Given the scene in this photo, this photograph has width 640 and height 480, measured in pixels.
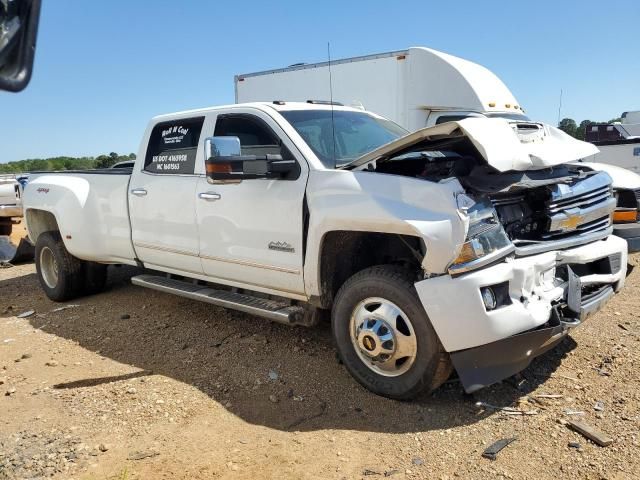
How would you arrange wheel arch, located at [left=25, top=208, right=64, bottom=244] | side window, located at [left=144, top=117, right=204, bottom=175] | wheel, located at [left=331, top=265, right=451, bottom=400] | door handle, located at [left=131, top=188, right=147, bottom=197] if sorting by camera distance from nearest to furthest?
wheel, located at [left=331, top=265, right=451, bottom=400] → side window, located at [left=144, top=117, right=204, bottom=175] → door handle, located at [left=131, top=188, right=147, bottom=197] → wheel arch, located at [left=25, top=208, right=64, bottom=244]

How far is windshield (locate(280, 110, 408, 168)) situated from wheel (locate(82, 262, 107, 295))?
3308 mm

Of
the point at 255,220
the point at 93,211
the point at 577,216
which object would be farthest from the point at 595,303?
the point at 93,211

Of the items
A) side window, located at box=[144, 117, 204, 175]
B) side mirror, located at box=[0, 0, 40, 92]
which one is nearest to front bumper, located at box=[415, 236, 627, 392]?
side mirror, located at box=[0, 0, 40, 92]

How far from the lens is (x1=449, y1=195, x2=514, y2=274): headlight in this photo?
296 centimetres

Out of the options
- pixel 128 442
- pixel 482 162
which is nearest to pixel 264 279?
pixel 128 442

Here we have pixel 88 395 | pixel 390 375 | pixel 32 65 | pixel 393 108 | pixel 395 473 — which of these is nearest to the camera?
pixel 32 65

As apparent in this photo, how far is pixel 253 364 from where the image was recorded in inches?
161

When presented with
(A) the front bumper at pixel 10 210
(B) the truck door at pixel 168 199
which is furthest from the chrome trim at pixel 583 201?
(A) the front bumper at pixel 10 210

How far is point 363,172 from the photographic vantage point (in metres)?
3.38

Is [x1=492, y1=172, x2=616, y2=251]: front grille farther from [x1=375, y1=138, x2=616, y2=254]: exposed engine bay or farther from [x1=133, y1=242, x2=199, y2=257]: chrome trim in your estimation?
[x1=133, y1=242, x2=199, y2=257]: chrome trim

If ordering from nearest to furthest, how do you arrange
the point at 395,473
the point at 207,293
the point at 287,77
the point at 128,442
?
the point at 395,473 → the point at 128,442 → the point at 207,293 → the point at 287,77

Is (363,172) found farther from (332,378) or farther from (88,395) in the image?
(88,395)

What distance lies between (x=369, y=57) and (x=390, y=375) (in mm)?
7893

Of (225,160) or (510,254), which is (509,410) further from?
(225,160)
